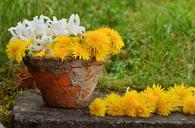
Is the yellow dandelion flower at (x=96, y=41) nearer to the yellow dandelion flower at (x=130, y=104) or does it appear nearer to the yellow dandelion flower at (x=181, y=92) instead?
the yellow dandelion flower at (x=130, y=104)

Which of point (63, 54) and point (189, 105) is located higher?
point (63, 54)

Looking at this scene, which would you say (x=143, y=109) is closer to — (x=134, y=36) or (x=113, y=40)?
(x=113, y=40)

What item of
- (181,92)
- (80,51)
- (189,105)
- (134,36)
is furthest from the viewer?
(134,36)

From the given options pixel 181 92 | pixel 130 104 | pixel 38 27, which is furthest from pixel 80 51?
pixel 181 92

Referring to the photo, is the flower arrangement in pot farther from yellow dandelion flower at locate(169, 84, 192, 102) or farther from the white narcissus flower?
yellow dandelion flower at locate(169, 84, 192, 102)

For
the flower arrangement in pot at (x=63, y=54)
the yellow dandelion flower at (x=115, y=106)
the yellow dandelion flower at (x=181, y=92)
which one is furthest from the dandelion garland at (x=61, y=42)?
the yellow dandelion flower at (x=181, y=92)

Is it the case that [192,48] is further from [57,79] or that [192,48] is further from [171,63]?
[57,79]

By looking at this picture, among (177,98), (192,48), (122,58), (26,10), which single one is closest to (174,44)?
(192,48)
